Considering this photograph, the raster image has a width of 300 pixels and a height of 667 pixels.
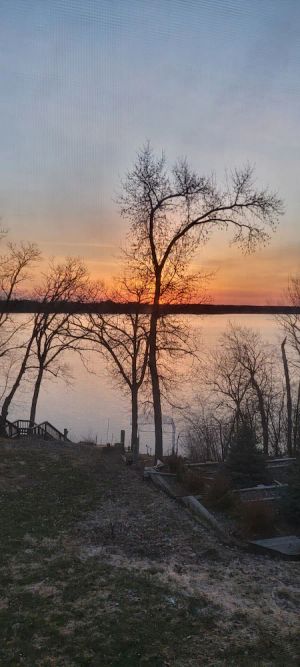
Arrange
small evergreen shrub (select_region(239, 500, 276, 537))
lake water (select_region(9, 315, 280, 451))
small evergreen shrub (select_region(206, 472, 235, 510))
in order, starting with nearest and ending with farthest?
small evergreen shrub (select_region(239, 500, 276, 537)) < small evergreen shrub (select_region(206, 472, 235, 510)) < lake water (select_region(9, 315, 280, 451))

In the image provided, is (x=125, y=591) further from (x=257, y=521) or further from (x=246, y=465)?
(x=246, y=465)

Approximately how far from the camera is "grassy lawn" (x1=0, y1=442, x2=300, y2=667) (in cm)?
539

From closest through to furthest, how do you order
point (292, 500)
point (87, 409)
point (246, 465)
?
point (292, 500) → point (246, 465) → point (87, 409)

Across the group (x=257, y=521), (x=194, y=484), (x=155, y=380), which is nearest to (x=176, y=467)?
(x=194, y=484)

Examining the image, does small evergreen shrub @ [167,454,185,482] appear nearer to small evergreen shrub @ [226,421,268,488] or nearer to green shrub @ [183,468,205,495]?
green shrub @ [183,468,205,495]

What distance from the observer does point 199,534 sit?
29.3 feet

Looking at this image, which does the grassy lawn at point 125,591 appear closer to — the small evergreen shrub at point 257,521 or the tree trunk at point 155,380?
the small evergreen shrub at point 257,521

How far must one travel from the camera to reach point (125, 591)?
671 centimetres

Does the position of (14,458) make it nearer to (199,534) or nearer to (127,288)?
(199,534)

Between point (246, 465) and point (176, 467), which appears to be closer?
point (246, 465)

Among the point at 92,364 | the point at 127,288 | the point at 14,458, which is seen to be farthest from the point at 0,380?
the point at 14,458

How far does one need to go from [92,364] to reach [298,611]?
53830mm

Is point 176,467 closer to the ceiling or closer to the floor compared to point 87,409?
closer to the floor

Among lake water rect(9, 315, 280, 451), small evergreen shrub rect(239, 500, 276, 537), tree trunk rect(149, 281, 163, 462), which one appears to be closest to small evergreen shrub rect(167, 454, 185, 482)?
small evergreen shrub rect(239, 500, 276, 537)
